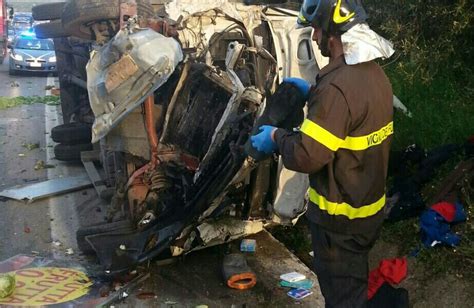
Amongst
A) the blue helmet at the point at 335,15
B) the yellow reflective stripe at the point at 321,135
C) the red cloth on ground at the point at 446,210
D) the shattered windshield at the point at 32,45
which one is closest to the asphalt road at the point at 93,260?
the red cloth on ground at the point at 446,210

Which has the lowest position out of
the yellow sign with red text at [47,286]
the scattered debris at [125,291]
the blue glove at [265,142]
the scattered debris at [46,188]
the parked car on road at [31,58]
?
the parked car on road at [31,58]

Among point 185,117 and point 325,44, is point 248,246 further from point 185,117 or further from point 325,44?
point 325,44

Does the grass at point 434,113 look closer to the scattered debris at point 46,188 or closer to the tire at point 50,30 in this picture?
the scattered debris at point 46,188

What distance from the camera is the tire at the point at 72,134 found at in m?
7.49

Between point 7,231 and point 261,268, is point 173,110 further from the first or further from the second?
point 7,231

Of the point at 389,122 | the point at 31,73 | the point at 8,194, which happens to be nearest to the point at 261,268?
the point at 389,122

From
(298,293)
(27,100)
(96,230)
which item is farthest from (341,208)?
(27,100)

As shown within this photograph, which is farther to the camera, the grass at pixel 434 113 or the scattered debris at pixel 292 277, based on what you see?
the grass at pixel 434 113

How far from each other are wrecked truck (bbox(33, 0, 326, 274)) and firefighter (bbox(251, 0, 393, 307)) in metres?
1.07

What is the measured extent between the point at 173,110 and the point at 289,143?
6.38 ft

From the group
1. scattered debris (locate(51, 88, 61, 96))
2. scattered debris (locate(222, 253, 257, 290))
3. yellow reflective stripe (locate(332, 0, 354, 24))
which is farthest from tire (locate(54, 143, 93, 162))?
scattered debris (locate(51, 88, 61, 96))

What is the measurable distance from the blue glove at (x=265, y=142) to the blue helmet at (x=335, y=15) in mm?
569

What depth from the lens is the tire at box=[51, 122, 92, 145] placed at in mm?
7492

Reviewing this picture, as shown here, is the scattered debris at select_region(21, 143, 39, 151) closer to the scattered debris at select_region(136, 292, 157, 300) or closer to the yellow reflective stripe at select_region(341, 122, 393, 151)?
the scattered debris at select_region(136, 292, 157, 300)
